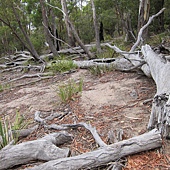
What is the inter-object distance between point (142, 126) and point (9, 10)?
9.86 metres

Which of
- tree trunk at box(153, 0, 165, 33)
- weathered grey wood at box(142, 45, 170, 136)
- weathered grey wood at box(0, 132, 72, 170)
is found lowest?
weathered grey wood at box(0, 132, 72, 170)

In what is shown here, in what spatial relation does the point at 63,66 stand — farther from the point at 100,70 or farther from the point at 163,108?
the point at 163,108

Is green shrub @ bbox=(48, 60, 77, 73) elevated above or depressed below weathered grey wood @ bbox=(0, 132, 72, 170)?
above

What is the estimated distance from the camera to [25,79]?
7.32m

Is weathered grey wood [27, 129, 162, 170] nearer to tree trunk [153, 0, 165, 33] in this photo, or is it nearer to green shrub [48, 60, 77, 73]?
green shrub [48, 60, 77, 73]

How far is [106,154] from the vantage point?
5.76 ft

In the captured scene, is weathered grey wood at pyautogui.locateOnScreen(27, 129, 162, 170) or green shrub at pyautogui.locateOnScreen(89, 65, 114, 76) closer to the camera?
weathered grey wood at pyautogui.locateOnScreen(27, 129, 162, 170)

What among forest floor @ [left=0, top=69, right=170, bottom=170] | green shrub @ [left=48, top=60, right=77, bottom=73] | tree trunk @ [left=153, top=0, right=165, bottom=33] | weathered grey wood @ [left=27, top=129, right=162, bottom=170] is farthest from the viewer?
tree trunk @ [left=153, top=0, right=165, bottom=33]

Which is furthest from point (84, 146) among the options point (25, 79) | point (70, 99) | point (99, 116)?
point (25, 79)

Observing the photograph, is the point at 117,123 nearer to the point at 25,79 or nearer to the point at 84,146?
the point at 84,146

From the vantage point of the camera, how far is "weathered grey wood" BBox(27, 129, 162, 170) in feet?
5.53

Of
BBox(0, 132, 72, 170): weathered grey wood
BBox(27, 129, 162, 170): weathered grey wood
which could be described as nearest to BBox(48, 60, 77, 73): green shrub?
BBox(0, 132, 72, 170): weathered grey wood

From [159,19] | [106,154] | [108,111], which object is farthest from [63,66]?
[159,19]

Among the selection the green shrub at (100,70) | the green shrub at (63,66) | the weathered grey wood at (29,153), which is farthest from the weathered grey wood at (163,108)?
the green shrub at (63,66)
